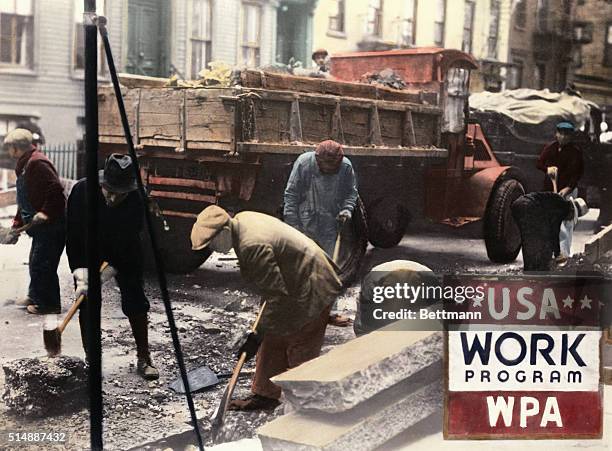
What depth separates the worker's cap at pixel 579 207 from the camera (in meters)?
5.30

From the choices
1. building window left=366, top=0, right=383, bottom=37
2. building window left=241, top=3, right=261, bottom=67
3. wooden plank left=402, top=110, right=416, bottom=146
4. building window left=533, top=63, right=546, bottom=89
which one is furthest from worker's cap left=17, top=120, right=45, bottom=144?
building window left=533, top=63, right=546, bottom=89

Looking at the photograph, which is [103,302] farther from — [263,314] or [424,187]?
[424,187]

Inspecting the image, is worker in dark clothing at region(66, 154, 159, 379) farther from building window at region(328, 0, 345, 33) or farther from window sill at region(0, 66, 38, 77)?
building window at region(328, 0, 345, 33)

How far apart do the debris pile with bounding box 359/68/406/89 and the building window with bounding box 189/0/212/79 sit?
99cm

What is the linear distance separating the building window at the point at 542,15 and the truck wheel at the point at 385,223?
1.44 meters

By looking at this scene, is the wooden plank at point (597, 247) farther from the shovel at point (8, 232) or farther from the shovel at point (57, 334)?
the shovel at point (8, 232)

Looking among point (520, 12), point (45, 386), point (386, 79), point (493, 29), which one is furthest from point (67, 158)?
point (520, 12)

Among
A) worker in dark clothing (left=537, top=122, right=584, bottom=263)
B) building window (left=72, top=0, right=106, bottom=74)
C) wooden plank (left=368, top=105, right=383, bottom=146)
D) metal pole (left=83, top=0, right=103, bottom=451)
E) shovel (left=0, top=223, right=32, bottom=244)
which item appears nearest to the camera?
metal pole (left=83, top=0, right=103, bottom=451)

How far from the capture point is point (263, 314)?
478 cm

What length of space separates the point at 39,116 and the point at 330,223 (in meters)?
1.79

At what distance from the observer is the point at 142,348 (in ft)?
15.8

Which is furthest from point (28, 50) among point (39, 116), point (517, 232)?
point (517, 232)

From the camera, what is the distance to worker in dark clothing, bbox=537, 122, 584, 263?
5.29 m

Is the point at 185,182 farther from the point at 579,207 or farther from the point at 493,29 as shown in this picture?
the point at 579,207
